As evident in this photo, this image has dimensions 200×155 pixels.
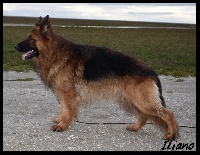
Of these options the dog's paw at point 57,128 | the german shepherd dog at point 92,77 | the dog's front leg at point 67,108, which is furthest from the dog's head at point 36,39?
the dog's paw at point 57,128

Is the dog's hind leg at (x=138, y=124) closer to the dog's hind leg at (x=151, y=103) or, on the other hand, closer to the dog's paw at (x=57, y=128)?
the dog's hind leg at (x=151, y=103)

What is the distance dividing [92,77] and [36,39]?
1.31 m

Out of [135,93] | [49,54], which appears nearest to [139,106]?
[135,93]

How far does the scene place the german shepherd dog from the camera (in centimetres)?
651

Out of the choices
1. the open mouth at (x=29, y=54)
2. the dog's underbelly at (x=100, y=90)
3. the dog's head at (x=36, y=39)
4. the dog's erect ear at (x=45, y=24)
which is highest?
the dog's erect ear at (x=45, y=24)

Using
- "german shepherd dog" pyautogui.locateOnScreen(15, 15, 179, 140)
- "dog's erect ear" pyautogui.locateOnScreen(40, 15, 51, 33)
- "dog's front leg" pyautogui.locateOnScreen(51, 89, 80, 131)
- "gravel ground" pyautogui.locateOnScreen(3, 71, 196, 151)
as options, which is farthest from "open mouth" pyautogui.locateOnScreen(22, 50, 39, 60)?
"gravel ground" pyautogui.locateOnScreen(3, 71, 196, 151)

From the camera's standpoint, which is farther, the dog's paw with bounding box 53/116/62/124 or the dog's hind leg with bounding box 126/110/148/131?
the dog's paw with bounding box 53/116/62/124

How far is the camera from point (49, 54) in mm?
7004

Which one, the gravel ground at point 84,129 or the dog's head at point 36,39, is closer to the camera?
the gravel ground at point 84,129

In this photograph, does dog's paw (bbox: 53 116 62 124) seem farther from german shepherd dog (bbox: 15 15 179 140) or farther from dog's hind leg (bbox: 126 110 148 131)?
dog's hind leg (bbox: 126 110 148 131)

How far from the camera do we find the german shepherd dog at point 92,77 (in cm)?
651

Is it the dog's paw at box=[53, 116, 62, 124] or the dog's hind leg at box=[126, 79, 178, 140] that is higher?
the dog's hind leg at box=[126, 79, 178, 140]

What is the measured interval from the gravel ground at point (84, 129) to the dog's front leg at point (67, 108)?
152 mm

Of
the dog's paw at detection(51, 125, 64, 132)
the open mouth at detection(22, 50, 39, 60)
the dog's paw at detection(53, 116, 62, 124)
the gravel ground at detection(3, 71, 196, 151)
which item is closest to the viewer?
the gravel ground at detection(3, 71, 196, 151)
